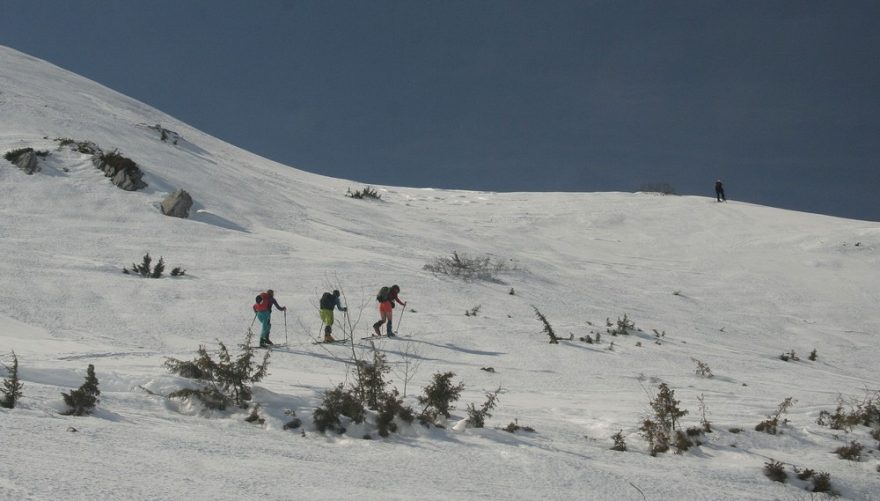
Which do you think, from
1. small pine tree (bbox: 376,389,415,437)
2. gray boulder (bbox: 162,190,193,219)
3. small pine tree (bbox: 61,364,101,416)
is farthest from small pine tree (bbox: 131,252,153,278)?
small pine tree (bbox: 376,389,415,437)

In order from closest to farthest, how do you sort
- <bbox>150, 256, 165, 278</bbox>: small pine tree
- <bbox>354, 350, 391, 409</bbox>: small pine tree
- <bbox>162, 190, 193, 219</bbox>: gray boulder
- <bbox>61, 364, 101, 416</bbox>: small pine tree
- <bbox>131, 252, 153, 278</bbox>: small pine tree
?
<bbox>61, 364, 101, 416</bbox>: small pine tree → <bbox>354, 350, 391, 409</bbox>: small pine tree → <bbox>150, 256, 165, 278</bbox>: small pine tree → <bbox>131, 252, 153, 278</bbox>: small pine tree → <bbox>162, 190, 193, 219</bbox>: gray boulder

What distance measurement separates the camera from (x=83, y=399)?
489 cm

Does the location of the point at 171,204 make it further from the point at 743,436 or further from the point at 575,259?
the point at 743,436

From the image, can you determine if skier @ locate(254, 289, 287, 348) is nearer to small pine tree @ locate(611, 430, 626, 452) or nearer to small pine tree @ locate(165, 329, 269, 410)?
small pine tree @ locate(165, 329, 269, 410)

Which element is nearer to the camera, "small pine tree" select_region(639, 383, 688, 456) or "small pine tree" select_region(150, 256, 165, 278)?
"small pine tree" select_region(639, 383, 688, 456)

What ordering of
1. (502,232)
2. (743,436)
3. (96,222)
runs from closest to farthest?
(743,436)
(96,222)
(502,232)

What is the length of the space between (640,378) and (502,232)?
15.2 metres

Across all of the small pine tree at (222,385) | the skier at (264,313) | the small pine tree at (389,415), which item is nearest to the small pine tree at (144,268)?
the skier at (264,313)

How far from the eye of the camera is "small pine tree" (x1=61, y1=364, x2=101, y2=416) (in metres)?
4.83

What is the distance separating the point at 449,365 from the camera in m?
9.95

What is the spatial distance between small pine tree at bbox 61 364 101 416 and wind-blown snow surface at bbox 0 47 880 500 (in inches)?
4.2

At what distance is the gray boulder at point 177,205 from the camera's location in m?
17.5

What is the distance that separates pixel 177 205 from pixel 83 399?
44.6 ft

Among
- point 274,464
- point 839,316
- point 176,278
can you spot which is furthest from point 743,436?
point 839,316
